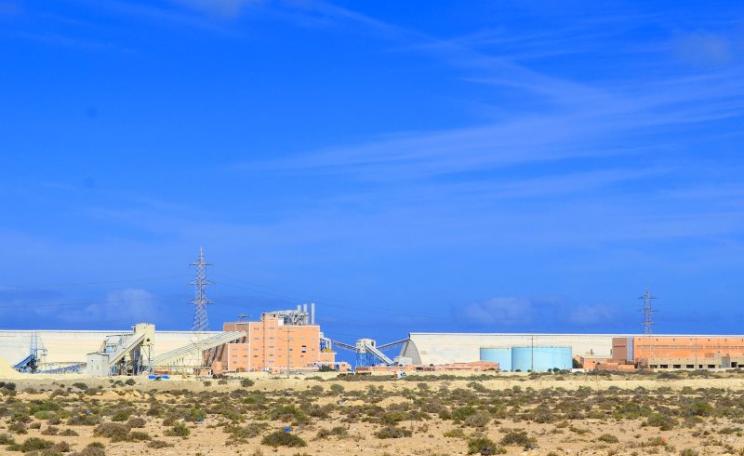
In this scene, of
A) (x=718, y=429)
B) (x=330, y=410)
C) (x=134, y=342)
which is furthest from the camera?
(x=134, y=342)

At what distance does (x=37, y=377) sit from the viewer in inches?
3723

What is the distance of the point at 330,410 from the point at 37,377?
4818cm

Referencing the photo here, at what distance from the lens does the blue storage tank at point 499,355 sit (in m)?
125

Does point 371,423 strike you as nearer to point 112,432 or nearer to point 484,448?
point 112,432

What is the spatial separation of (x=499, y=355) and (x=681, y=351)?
2012 cm

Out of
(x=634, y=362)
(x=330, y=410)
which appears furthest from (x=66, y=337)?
(x=330, y=410)

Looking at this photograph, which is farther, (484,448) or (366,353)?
(366,353)

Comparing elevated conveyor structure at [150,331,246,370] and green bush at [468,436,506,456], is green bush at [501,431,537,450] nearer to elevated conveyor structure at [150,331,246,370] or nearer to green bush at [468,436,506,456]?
green bush at [468,436,506,456]

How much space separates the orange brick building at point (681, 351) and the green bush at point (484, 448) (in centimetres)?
8488

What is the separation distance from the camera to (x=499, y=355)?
126 metres

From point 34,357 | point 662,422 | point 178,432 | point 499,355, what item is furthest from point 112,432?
point 499,355

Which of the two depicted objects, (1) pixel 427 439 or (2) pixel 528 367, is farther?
(2) pixel 528 367

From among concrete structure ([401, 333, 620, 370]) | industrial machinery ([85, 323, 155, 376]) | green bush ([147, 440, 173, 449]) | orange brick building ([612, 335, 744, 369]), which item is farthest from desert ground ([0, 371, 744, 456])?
concrete structure ([401, 333, 620, 370])

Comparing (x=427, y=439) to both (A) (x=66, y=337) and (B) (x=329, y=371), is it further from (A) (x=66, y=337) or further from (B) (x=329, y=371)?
→ (A) (x=66, y=337)
